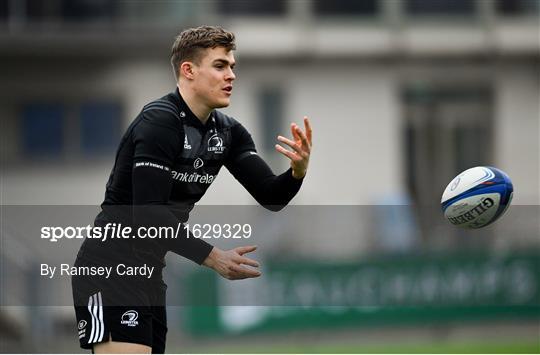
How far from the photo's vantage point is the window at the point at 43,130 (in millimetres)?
26297

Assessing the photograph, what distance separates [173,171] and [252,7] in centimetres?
1961

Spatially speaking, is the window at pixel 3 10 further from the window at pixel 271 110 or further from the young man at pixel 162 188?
the young man at pixel 162 188

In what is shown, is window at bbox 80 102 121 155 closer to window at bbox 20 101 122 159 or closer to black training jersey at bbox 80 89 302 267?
window at bbox 20 101 122 159

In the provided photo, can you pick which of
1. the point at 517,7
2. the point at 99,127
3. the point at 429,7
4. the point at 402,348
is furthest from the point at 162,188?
the point at 517,7

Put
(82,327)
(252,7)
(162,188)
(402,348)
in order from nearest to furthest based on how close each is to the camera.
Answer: (162,188) < (82,327) < (402,348) < (252,7)

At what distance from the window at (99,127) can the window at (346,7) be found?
4647 millimetres

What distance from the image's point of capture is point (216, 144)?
7551mm

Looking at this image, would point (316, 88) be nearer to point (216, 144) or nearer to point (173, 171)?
point (216, 144)

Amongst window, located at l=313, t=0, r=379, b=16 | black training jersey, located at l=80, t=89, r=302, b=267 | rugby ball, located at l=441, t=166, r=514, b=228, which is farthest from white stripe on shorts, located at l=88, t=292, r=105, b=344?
window, located at l=313, t=0, r=379, b=16

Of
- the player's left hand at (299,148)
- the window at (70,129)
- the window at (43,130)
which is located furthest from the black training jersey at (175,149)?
the window at (43,130)

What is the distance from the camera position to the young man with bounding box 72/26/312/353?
23.4 feet

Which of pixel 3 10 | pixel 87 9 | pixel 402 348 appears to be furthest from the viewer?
pixel 87 9

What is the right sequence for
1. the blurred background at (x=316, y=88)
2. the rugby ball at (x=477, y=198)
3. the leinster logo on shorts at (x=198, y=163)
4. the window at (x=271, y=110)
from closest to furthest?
the leinster logo on shorts at (x=198, y=163) < the rugby ball at (x=477, y=198) < the blurred background at (x=316, y=88) < the window at (x=271, y=110)

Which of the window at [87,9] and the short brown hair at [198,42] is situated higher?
the window at [87,9]
